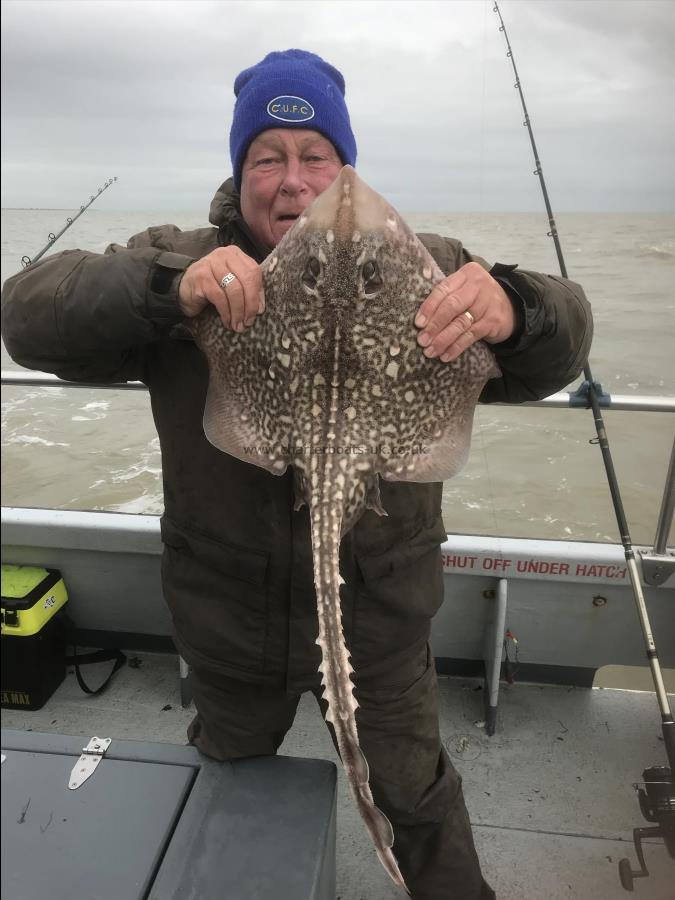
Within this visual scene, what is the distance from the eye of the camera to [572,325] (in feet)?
5.77

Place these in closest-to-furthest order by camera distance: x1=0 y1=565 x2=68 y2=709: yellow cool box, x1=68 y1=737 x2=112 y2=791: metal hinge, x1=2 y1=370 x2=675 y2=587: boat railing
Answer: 1. x1=68 y1=737 x2=112 y2=791: metal hinge
2. x1=2 y1=370 x2=675 y2=587: boat railing
3. x1=0 y1=565 x2=68 y2=709: yellow cool box

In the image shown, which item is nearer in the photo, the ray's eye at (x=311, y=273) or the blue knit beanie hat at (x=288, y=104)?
the ray's eye at (x=311, y=273)

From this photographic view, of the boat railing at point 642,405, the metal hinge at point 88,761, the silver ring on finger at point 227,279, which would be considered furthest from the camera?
the boat railing at point 642,405

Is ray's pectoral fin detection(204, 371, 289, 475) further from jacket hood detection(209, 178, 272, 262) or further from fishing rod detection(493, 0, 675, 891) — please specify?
fishing rod detection(493, 0, 675, 891)

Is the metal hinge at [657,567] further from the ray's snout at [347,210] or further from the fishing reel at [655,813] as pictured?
the ray's snout at [347,210]

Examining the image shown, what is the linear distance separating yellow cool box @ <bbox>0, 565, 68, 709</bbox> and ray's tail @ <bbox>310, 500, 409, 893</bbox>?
8.37ft

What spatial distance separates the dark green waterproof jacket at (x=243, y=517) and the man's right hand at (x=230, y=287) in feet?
0.76

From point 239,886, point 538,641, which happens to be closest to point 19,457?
point 538,641

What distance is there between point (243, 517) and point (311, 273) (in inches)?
34.3

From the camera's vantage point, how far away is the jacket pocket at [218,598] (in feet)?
6.68

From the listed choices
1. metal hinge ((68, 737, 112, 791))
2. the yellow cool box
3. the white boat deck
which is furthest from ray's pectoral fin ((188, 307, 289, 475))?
the yellow cool box

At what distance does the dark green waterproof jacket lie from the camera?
1.79 metres

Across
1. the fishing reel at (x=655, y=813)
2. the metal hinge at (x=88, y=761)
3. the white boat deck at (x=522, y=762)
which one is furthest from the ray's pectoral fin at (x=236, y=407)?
the white boat deck at (x=522, y=762)

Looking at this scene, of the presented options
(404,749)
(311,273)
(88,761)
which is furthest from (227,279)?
(404,749)
